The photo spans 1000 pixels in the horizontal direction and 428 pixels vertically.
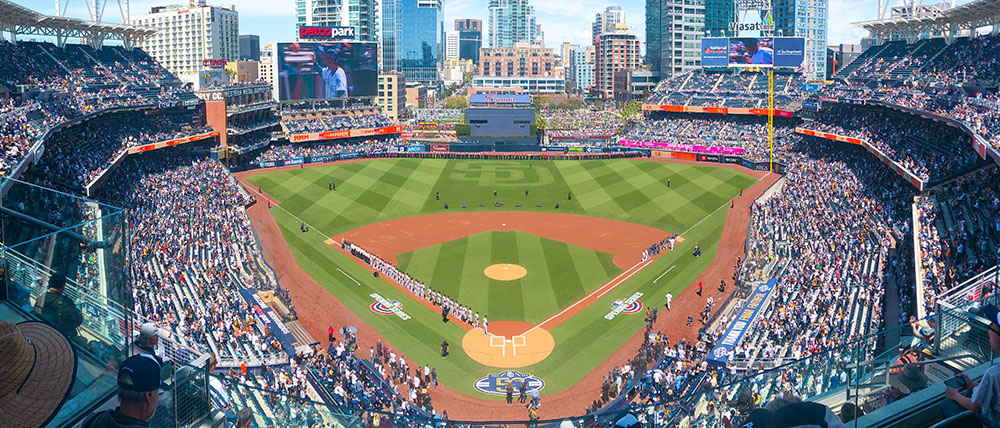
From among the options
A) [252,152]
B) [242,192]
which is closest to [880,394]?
[242,192]

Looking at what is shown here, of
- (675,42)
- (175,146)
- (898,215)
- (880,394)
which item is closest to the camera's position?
(880,394)

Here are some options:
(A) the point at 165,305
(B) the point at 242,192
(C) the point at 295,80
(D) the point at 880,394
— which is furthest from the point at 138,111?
(D) the point at 880,394

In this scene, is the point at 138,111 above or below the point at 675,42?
below

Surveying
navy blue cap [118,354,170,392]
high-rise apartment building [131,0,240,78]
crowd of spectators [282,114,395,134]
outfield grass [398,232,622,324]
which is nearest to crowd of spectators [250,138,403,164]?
crowd of spectators [282,114,395,134]

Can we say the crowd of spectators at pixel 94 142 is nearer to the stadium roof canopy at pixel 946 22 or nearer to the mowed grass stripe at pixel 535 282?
the mowed grass stripe at pixel 535 282

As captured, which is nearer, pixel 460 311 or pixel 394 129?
pixel 460 311

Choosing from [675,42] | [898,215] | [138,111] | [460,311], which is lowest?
[460,311]

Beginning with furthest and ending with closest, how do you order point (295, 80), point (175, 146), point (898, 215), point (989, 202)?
1. point (295, 80)
2. point (175, 146)
3. point (898, 215)
4. point (989, 202)

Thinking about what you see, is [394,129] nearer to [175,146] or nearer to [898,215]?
[175,146]
